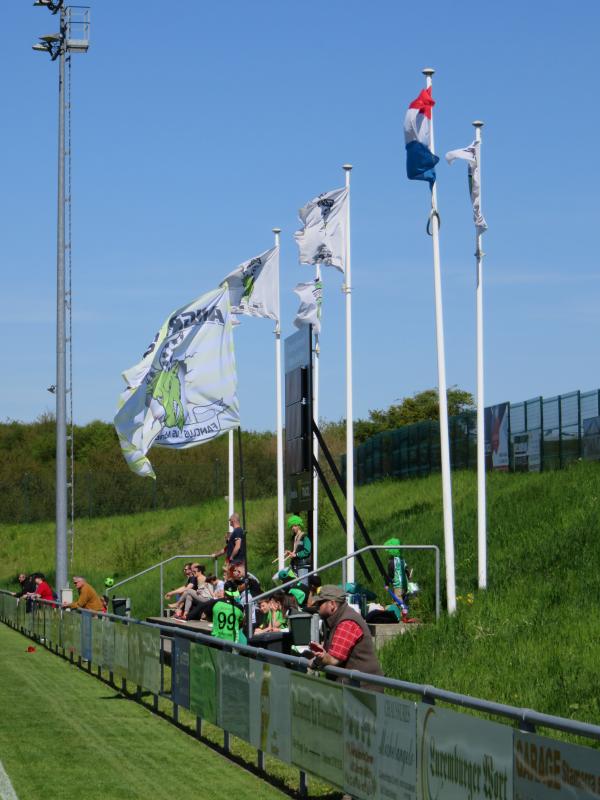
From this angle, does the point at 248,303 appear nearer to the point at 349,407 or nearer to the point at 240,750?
the point at 349,407

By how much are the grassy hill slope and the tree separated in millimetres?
48245

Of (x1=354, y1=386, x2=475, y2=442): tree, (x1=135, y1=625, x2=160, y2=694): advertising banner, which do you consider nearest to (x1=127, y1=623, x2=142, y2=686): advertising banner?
(x1=135, y1=625, x2=160, y2=694): advertising banner

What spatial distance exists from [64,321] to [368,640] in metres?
22.7

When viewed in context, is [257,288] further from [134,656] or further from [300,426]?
A: [134,656]

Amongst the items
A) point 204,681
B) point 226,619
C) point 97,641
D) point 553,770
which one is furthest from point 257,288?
point 553,770

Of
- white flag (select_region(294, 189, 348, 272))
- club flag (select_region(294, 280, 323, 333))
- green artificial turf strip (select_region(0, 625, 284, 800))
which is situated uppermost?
white flag (select_region(294, 189, 348, 272))

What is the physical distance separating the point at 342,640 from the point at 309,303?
649 inches

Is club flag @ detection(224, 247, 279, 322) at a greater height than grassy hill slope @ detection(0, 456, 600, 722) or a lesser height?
greater

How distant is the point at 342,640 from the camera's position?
1174 cm

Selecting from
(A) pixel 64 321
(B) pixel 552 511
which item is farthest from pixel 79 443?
(B) pixel 552 511

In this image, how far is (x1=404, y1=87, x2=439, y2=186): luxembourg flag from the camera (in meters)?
22.7

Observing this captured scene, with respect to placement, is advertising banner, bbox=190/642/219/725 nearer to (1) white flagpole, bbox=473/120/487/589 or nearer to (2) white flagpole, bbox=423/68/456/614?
(2) white flagpole, bbox=423/68/456/614

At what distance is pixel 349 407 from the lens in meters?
27.1

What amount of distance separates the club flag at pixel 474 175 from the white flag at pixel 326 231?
3480mm
